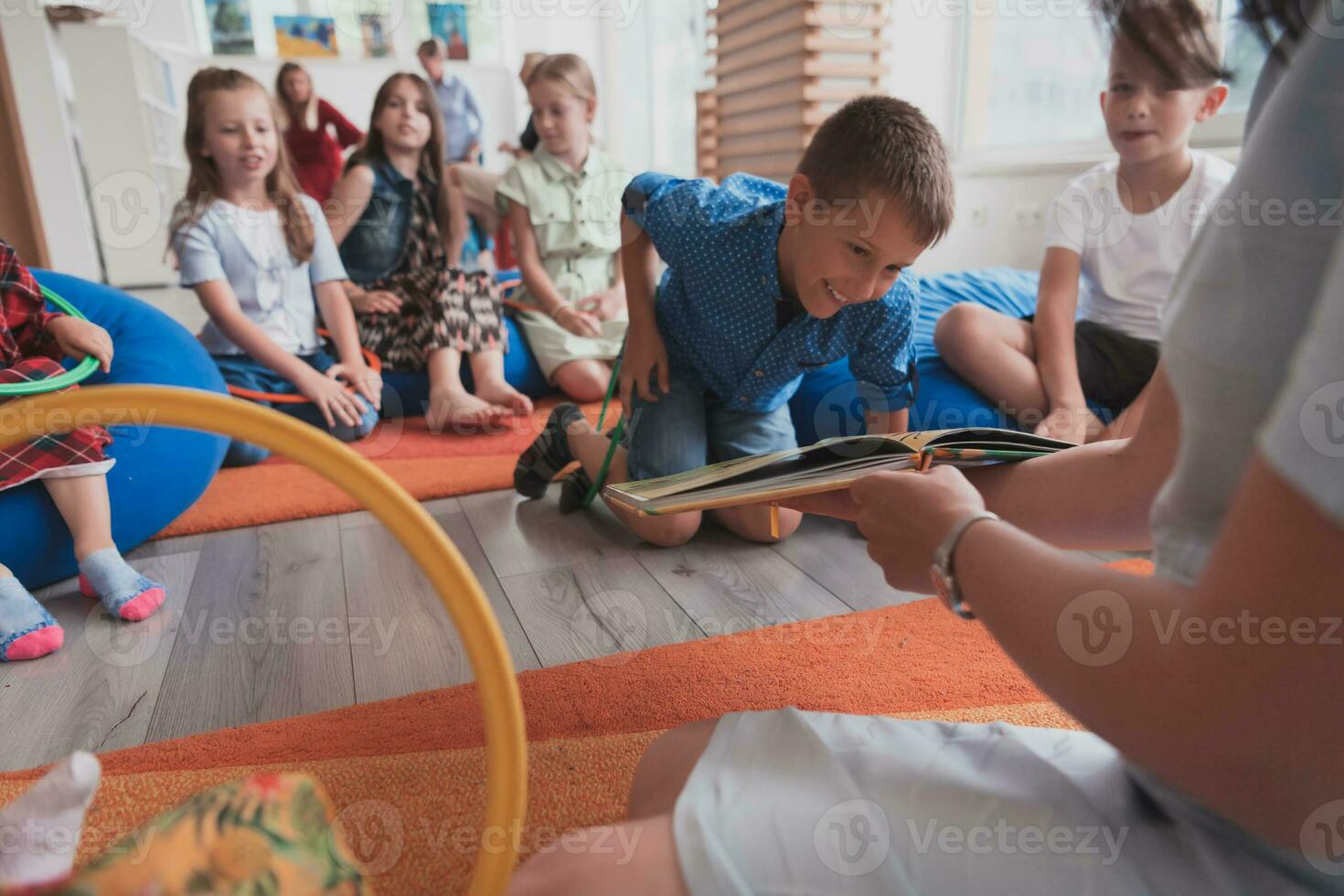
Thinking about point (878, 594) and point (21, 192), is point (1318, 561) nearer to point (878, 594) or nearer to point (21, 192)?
point (878, 594)

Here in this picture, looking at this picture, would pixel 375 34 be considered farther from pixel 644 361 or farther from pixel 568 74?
pixel 644 361

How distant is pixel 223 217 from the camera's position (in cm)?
189

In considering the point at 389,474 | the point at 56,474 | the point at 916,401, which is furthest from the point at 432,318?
the point at 916,401

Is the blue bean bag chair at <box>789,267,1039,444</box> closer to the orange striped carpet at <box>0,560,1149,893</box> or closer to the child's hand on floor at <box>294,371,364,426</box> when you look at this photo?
the orange striped carpet at <box>0,560,1149,893</box>

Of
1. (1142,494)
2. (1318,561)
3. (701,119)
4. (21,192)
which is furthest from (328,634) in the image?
(701,119)

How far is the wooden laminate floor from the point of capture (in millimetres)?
931

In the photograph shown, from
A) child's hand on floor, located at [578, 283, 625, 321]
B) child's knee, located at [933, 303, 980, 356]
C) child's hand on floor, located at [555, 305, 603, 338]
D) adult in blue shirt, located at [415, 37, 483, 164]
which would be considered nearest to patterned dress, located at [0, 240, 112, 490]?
child's hand on floor, located at [555, 305, 603, 338]

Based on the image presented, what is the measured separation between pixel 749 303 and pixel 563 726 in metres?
0.65

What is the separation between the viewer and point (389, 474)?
4.24 feet

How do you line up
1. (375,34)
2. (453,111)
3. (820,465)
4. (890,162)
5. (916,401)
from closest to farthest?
(820,465) < (890,162) < (916,401) < (453,111) < (375,34)

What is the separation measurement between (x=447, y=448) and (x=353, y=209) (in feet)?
2.72

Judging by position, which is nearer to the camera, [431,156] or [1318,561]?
[1318,561]

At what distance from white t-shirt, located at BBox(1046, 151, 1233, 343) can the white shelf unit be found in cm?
367

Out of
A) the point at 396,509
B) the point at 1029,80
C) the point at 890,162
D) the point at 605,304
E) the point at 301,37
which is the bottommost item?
the point at 605,304
